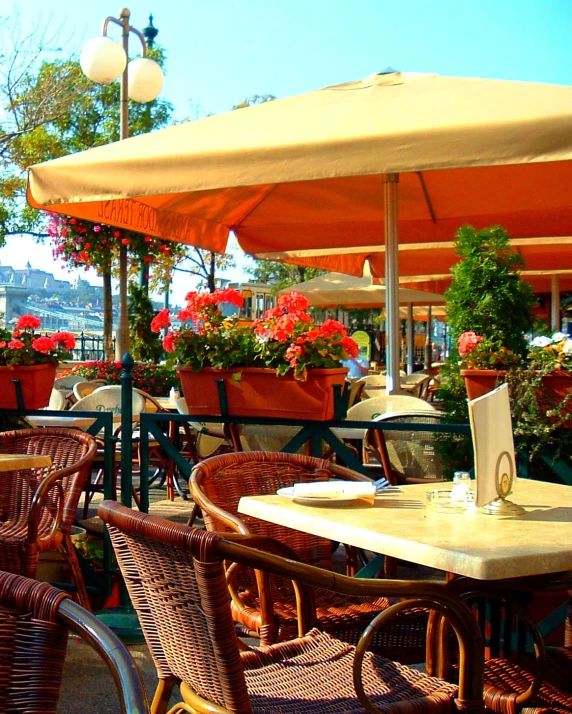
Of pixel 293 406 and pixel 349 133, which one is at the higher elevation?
pixel 349 133

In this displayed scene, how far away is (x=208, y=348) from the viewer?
4.19 meters

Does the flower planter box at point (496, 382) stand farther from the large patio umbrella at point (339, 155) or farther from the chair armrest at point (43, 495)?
the chair armrest at point (43, 495)

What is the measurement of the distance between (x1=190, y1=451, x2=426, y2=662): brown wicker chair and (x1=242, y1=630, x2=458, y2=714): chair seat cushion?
16cm

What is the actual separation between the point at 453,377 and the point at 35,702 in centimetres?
292

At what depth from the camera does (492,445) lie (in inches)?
90.8

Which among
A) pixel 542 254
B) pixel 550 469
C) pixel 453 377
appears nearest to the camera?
pixel 550 469

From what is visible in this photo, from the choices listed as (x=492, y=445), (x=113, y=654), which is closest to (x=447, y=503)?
(x=492, y=445)

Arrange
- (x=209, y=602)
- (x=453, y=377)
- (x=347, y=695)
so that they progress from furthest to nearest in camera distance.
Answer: (x=453, y=377), (x=347, y=695), (x=209, y=602)

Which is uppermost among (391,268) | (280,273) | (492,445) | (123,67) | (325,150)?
(123,67)

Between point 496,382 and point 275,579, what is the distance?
1.26 m

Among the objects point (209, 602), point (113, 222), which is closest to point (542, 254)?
point (113, 222)

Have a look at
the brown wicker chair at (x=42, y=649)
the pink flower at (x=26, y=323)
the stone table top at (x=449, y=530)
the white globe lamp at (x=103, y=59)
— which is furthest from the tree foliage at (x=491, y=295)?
the white globe lamp at (x=103, y=59)

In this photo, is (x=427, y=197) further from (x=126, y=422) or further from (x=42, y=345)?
(x=126, y=422)

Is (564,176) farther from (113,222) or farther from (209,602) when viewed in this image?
(209,602)
